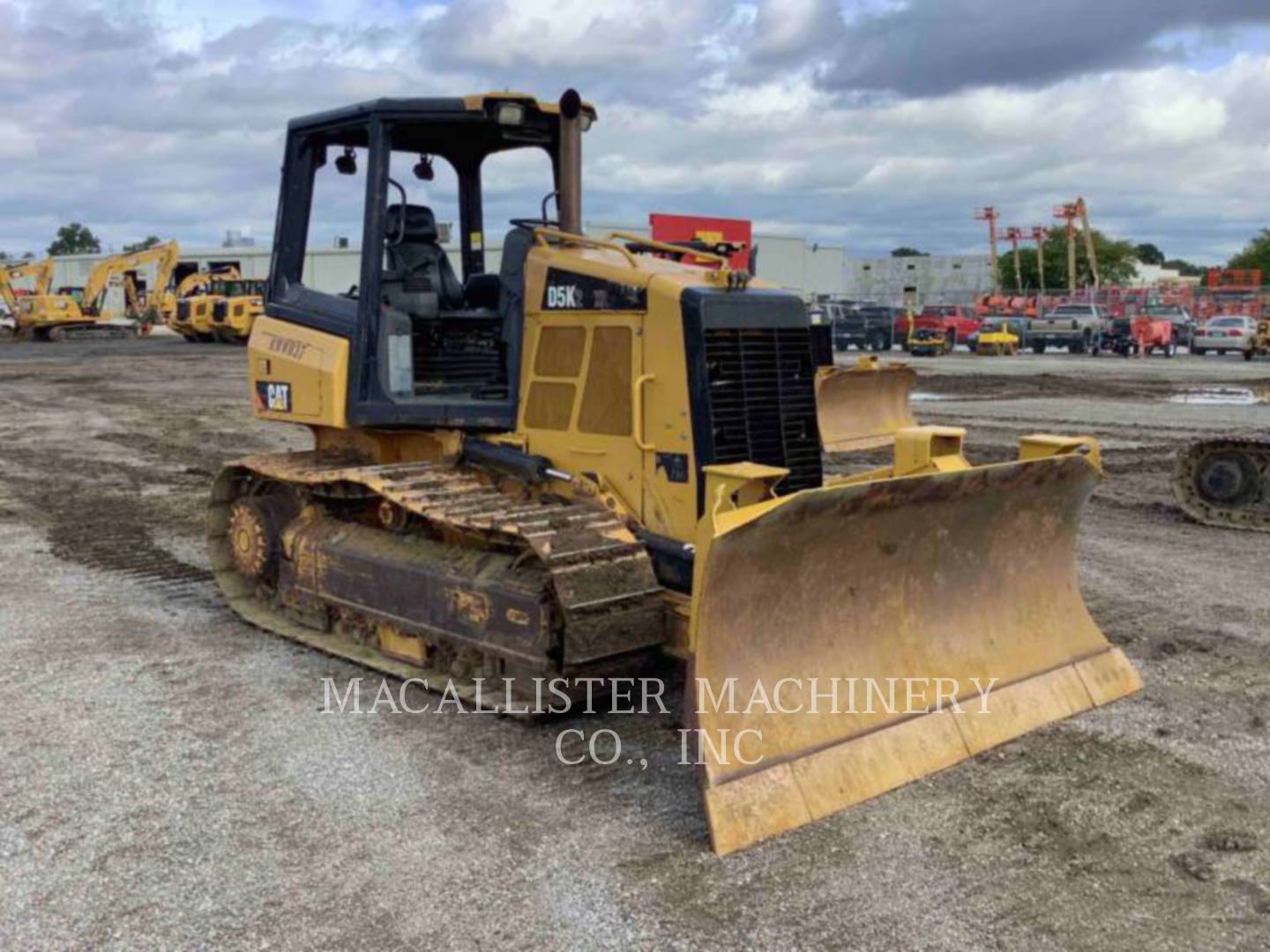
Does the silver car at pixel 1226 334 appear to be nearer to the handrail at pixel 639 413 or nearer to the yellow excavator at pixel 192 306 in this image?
the yellow excavator at pixel 192 306

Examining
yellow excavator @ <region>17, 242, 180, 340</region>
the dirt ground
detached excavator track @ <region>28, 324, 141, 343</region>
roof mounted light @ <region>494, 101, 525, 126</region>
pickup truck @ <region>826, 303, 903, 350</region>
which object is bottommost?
the dirt ground

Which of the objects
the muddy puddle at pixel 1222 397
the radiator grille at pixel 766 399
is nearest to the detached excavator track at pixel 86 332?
the muddy puddle at pixel 1222 397

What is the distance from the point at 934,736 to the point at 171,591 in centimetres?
523

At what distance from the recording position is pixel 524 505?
233 inches

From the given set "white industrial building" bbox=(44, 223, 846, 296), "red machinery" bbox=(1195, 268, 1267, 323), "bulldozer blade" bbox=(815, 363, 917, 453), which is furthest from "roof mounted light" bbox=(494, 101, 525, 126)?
"white industrial building" bbox=(44, 223, 846, 296)

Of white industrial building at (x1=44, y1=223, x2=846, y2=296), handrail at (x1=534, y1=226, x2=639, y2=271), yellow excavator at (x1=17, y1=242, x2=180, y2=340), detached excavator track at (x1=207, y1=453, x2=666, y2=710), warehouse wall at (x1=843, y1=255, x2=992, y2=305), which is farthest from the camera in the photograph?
warehouse wall at (x1=843, y1=255, x2=992, y2=305)

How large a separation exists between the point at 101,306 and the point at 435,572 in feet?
151

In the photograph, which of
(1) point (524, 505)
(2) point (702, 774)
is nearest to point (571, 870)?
(2) point (702, 774)

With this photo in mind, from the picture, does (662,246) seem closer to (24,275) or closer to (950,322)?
(950,322)

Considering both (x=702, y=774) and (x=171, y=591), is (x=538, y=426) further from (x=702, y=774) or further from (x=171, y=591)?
(x=171, y=591)

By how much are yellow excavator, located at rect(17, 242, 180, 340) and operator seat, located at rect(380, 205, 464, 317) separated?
140 feet

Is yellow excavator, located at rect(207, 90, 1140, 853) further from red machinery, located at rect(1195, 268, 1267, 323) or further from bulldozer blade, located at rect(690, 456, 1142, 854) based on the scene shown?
red machinery, located at rect(1195, 268, 1267, 323)

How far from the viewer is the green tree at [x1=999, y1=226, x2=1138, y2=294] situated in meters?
80.2

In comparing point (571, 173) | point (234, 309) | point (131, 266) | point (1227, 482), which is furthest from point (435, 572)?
point (131, 266)
